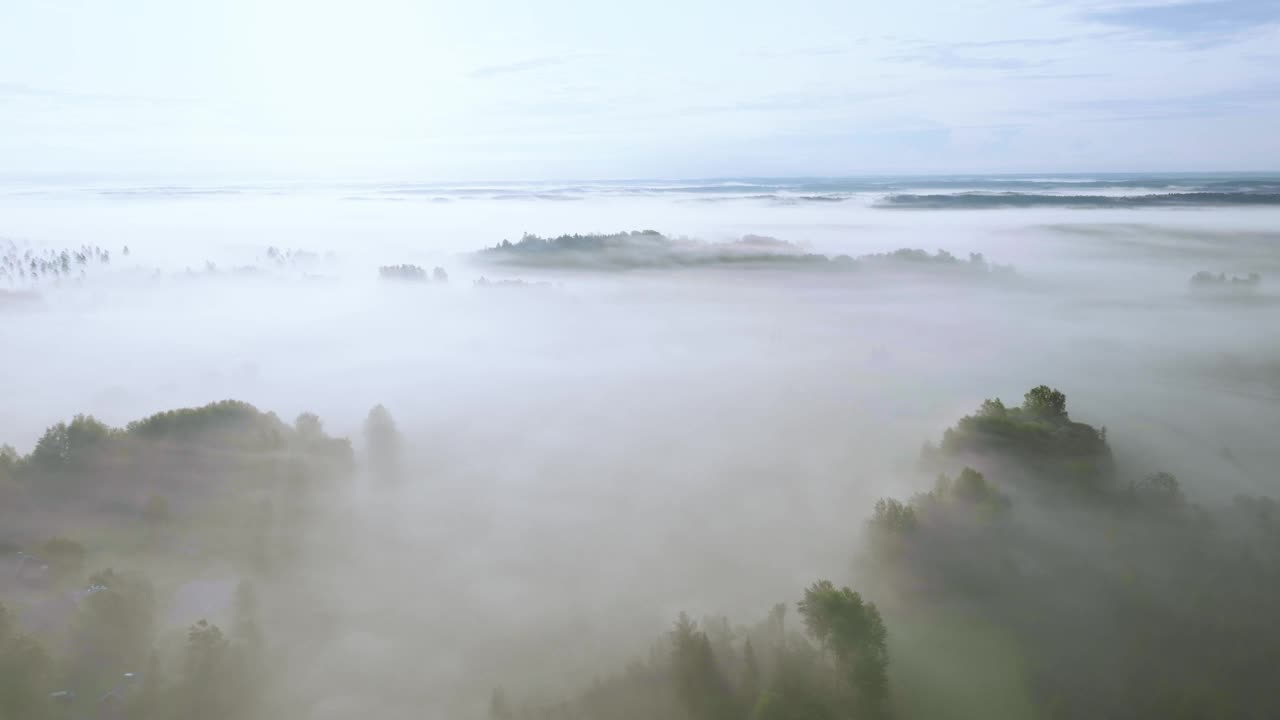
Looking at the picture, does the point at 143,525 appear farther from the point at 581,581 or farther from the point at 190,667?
the point at 581,581

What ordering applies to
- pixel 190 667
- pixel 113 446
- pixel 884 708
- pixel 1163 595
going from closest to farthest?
pixel 884 708 < pixel 190 667 < pixel 1163 595 < pixel 113 446

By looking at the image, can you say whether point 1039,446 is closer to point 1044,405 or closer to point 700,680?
point 1044,405

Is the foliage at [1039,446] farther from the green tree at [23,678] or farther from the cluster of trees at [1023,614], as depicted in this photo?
the green tree at [23,678]

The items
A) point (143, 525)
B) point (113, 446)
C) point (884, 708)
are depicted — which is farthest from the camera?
point (113, 446)

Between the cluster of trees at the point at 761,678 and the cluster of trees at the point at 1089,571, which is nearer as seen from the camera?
the cluster of trees at the point at 761,678

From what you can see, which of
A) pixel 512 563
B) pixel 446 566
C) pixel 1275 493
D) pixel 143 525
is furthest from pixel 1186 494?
pixel 143 525

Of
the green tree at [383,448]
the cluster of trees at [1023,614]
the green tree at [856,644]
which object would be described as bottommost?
the green tree at [383,448]

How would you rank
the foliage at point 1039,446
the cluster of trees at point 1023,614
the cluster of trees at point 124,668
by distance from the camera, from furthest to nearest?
the foliage at point 1039,446
the cluster of trees at point 1023,614
the cluster of trees at point 124,668

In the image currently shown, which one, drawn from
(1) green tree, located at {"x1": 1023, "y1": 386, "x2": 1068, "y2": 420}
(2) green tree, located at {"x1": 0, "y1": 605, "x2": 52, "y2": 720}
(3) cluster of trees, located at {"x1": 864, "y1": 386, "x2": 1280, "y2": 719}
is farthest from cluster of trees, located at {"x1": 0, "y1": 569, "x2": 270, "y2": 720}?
(1) green tree, located at {"x1": 1023, "y1": 386, "x2": 1068, "y2": 420}

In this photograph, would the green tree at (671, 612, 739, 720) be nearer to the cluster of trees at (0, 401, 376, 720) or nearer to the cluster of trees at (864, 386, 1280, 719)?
the cluster of trees at (864, 386, 1280, 719)

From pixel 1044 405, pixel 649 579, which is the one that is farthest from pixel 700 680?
pixel 1044 405

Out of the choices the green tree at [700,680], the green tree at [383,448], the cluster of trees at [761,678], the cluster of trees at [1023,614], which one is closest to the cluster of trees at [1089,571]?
the cluster of trees at [1023,614]
